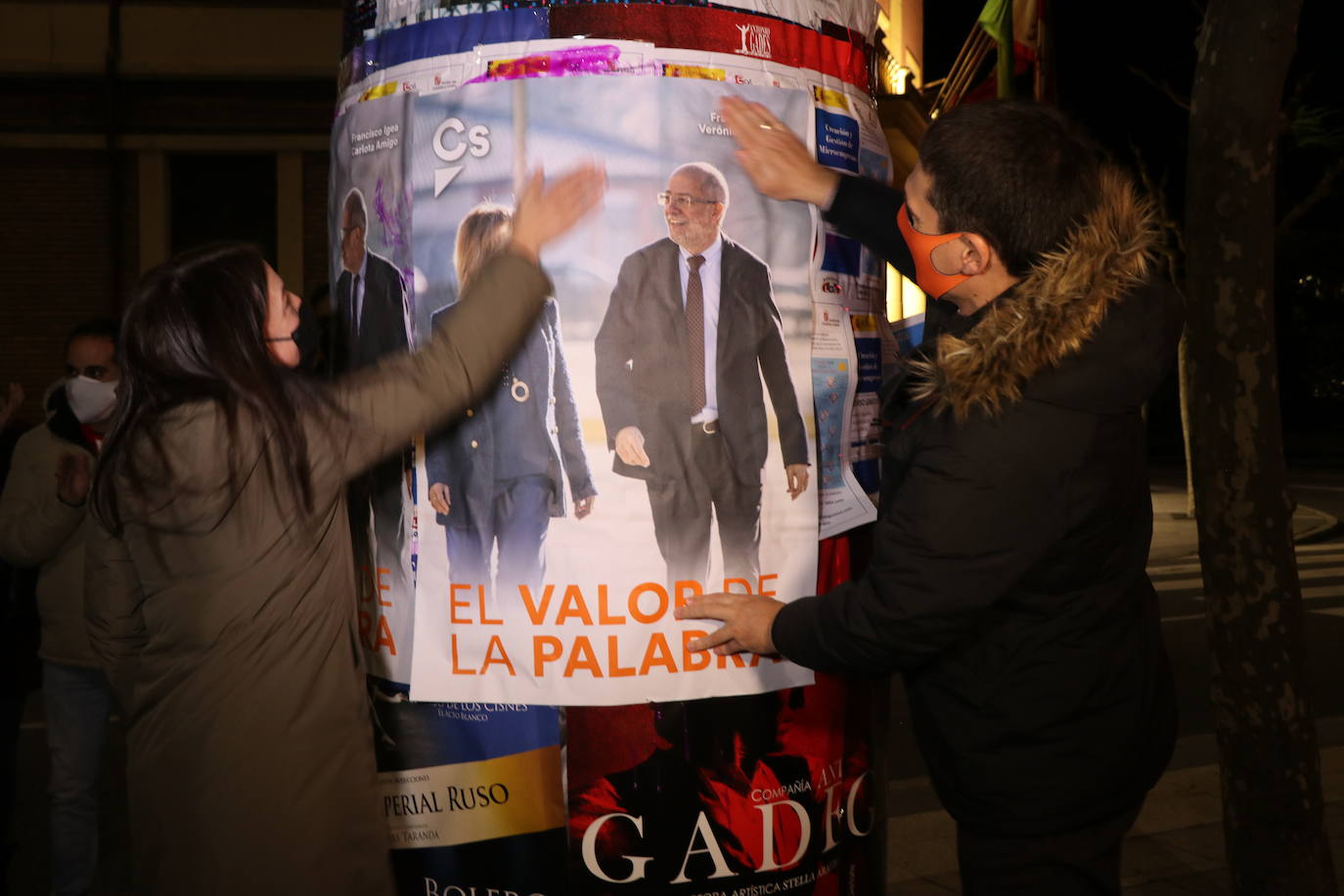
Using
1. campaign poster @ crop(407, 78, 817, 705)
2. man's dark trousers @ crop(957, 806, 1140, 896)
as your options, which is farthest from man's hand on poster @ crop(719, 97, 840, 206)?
man's dark trousers @ crop(957, 806, 1140, 896)

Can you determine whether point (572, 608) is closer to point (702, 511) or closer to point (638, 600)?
point (638, 600)

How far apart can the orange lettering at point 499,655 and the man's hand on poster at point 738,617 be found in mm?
351

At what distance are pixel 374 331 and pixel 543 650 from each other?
2.39ft

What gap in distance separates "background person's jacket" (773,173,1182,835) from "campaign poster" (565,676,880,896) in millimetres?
346

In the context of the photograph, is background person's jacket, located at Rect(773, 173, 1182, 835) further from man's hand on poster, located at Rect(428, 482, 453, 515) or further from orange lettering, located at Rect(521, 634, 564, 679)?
man's hand on poster, located at Rect(428, 482, 453, 515)

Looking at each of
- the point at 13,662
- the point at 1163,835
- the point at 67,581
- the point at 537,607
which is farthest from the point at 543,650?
the point at 1163,835

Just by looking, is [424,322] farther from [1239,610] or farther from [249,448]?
[1239,610]

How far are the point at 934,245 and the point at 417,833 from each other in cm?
153

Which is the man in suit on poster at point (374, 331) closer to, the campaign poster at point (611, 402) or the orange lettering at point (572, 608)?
the campaign poster at point (611, 402)

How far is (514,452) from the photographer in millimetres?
2553

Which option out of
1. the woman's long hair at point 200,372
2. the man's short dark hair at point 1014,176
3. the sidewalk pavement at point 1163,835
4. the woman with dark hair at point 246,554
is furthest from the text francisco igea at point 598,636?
the sidewalk pavement at point 1163,835

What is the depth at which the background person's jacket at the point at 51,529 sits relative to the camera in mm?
4184

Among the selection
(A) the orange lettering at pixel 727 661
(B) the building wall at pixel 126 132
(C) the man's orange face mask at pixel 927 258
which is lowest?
(A) the orange lettering at pixel 727 661

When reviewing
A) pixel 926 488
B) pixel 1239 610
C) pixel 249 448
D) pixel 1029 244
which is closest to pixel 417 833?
pixel 249 448
